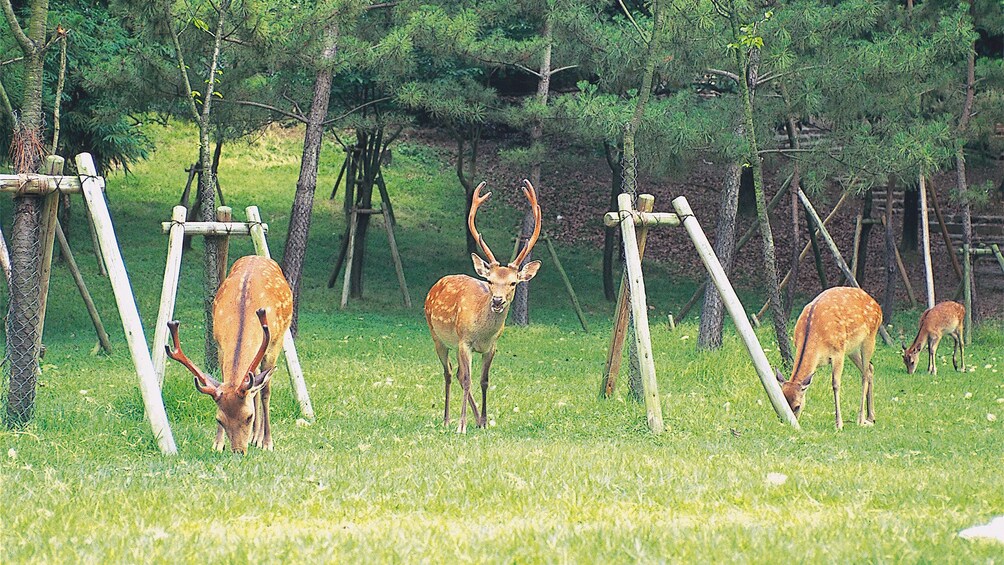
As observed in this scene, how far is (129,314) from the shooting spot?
7035 millimetres

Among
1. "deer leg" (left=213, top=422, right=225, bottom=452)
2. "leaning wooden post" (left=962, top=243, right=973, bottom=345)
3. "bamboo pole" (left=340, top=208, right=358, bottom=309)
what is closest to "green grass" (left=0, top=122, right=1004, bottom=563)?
"deer leg" (left=213, top=422, right=225, bottom=452)

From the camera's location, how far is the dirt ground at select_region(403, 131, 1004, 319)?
23.4 meters

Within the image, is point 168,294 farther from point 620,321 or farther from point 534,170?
point 534,170

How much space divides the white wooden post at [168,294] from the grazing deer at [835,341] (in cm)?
470

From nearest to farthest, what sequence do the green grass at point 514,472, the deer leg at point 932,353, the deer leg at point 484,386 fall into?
the green grass at point 514,472 < the deer leg at point 484,386 < the deer leg at point 932,353

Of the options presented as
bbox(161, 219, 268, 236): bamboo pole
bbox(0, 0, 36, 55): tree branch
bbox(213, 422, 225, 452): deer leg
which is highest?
bbox(0, 0, 36, 55): tree branch

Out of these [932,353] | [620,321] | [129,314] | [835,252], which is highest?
[835,252]

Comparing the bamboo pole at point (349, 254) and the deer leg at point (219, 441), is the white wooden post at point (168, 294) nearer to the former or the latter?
the deer leg at point (219, 441)

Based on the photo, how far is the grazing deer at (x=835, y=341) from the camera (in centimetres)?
932

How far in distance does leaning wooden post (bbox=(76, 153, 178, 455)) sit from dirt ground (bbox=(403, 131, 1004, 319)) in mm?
14774

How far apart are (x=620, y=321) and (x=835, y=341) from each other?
1.78 metres

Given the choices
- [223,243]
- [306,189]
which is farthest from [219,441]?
[306,189]

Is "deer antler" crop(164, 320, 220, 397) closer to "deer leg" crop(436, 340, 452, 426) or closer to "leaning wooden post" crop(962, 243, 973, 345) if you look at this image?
"deer leg" crop(436, 340, 452, 426)

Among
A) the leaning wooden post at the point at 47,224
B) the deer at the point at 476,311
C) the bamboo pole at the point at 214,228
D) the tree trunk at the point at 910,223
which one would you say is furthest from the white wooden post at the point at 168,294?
the tree trunk at the point at 910,223
